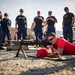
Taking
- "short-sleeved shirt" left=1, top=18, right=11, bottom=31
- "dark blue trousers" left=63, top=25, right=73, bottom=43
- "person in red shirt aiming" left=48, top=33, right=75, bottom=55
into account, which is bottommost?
"person in red shirt aiming" left=48, top=33, right=75, bottom=55

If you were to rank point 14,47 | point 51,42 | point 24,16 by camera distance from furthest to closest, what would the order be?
1. point 24,16
2. point 14,47
3. point 51,42

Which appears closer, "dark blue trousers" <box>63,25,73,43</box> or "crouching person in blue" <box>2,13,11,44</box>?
"dark blue trousers" <box>63,25,73,43</box>

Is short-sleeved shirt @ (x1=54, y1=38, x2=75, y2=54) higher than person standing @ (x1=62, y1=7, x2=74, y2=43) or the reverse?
the reverse

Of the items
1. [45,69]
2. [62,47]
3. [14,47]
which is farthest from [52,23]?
[45,69]

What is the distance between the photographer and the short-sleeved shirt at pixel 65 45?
6.99m

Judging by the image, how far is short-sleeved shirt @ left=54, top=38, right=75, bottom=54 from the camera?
6992mm

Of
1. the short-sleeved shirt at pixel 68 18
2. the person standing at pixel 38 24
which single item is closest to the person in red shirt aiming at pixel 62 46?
the short-sleeved shirt at pixel 68 18

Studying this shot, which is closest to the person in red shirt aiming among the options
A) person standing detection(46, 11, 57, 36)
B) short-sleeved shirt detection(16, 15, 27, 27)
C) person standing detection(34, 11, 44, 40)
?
person standing detection(46, 11, 57, 36)

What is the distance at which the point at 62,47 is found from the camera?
7.04m

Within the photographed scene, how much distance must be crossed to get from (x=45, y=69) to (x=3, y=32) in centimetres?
756

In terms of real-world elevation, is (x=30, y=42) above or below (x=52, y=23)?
below

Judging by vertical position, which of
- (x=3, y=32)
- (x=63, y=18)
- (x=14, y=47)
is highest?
(x=63, y=18)

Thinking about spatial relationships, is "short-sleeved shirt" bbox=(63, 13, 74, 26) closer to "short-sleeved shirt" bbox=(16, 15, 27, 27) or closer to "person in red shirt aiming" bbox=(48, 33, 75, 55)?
"short-sleeved shirt" bbox=(16, 15, 27, 27)

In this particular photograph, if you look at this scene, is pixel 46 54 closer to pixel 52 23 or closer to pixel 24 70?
pixel 24 70
